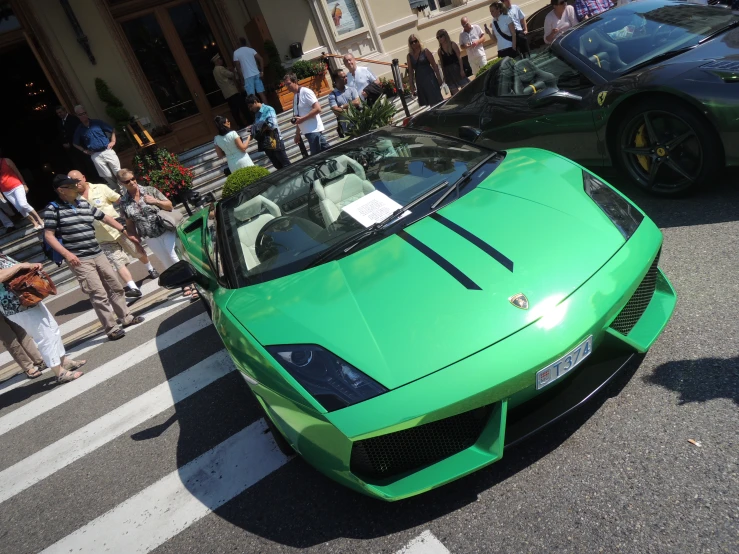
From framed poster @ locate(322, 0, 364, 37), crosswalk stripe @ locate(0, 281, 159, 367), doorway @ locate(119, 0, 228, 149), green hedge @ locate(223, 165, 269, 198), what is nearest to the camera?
crosswalk stripe @ locate(0, 281, 159, 367)

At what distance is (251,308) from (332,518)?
1.06m

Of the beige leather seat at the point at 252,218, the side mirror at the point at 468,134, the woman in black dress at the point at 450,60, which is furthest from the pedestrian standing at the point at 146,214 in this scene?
the woman in black dress at the point at 450,60

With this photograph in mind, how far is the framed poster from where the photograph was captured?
15039 millimetres

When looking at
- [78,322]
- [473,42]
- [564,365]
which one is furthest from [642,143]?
[473,42]

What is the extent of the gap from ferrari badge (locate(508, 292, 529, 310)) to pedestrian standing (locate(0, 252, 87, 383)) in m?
4.66

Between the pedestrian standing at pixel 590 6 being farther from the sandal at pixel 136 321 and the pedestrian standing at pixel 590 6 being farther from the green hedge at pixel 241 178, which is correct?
the sandal at pixel 136 321

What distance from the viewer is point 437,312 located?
8.13 feet

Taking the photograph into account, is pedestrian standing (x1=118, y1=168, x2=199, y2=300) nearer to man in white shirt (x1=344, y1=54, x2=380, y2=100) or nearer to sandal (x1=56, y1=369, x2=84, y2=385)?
sandal (x1=56, y1=369, x2=84, y2=385)

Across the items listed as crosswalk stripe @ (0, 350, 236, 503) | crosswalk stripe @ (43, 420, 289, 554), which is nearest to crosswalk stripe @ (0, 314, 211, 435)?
crosswalk stripe @ (0, 350, 236, 503)

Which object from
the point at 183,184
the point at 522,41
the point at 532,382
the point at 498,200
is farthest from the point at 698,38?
the point at 183,184

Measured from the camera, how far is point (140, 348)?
5656 millimetres

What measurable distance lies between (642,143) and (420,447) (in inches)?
140

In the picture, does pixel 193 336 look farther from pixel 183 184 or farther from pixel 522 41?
pixel 522 41

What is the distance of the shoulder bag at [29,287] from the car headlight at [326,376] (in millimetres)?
3782
